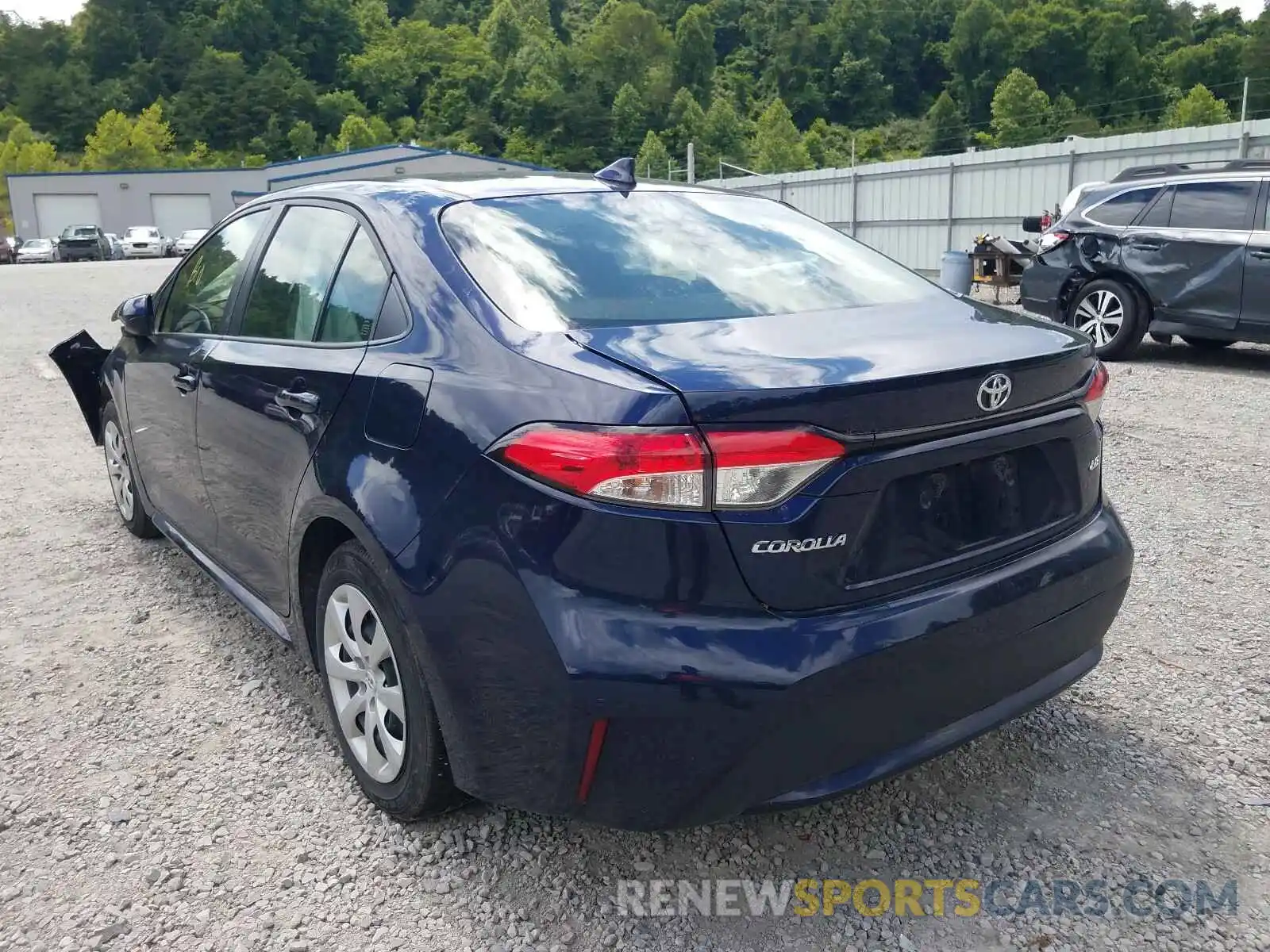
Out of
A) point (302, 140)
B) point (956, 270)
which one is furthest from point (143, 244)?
point (302, 140)

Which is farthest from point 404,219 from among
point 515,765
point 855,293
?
point 515,765

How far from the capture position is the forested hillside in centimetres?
8781

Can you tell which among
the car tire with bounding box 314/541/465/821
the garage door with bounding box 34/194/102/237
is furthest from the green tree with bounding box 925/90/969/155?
the car tire with bounding box 314/541/465/821

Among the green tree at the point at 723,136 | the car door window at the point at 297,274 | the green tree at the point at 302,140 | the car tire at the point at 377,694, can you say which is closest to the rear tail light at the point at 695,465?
the car tire at the point at 377,694

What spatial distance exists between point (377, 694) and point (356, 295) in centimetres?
103

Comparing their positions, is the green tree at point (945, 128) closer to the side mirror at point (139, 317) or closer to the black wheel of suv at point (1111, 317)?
the black wheel of suv at point (1111, 317)

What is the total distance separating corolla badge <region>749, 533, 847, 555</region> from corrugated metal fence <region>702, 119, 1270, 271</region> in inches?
478

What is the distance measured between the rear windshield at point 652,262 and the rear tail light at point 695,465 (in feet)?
1.43

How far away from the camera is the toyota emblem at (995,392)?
2.20 metres

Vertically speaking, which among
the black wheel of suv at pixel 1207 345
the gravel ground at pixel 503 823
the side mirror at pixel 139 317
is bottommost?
the gravel ground at pixel 503 823

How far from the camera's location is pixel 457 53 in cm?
11931

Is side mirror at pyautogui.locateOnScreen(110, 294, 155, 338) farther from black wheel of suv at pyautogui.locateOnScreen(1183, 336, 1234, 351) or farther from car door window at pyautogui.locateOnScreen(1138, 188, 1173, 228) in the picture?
black wheel of suv at pyautogui.locateOnScreen(1183, 336, 1234, 351)

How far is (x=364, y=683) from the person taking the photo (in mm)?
2625

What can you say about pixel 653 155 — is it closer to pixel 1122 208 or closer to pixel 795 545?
pixel 1122 208
